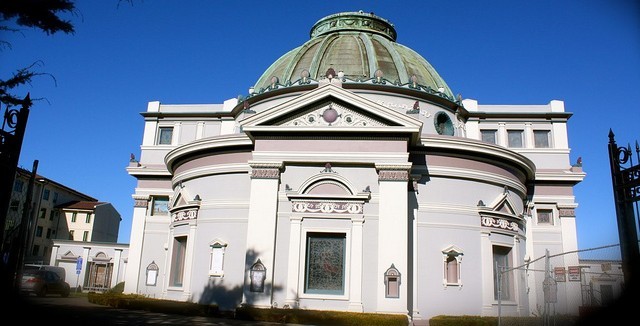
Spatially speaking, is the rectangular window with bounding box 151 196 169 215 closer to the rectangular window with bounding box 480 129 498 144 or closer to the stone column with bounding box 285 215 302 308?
the stone column with bounding box 285 215 302 308

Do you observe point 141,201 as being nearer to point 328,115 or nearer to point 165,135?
point 165,135

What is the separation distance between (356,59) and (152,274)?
1727cm

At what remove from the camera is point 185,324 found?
55.7 ft

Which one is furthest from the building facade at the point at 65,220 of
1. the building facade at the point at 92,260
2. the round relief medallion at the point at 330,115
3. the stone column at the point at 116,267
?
the round relief medallion at the point at 330,115

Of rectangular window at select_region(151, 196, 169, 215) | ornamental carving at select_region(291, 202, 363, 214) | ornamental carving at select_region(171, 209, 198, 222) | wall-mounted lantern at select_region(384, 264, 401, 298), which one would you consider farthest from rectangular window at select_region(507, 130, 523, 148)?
rectangular window at select_region(151, 196, 169, 215)

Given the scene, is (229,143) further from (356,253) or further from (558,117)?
(558,117)

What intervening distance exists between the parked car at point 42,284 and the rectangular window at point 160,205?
6.74 m

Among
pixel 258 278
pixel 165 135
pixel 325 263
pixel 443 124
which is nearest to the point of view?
pixel 258 278

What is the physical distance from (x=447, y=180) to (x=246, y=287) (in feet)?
34.1

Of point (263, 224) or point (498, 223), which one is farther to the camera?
point (498, 223)

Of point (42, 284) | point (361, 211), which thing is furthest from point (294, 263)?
point (42, 284)

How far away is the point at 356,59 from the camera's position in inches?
1220

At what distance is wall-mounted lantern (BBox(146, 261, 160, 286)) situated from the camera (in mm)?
29430

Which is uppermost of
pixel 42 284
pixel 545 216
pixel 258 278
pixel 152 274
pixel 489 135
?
pixel 489 135
